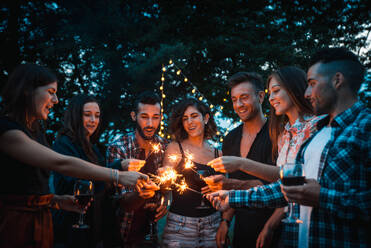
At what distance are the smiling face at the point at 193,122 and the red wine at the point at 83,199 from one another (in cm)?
175

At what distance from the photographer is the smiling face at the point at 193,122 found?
153 inches

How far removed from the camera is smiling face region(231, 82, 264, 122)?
367 centimetres

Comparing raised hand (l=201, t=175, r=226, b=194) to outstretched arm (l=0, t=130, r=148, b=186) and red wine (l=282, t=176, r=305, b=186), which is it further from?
outstretched arm (l=0, t=130, r=148, b=186)

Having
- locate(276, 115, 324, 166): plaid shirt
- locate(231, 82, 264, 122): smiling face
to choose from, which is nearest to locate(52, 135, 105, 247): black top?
locate(231, 82, 264, 122): smiling face

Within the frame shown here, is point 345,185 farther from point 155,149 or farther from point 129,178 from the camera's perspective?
point 155,149

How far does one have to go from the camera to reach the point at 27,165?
2.25m

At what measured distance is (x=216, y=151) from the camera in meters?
3.90

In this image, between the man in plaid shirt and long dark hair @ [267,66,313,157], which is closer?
long dark hair @ [267,66,313,157]

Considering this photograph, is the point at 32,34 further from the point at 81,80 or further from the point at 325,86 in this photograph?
the point at 325,86

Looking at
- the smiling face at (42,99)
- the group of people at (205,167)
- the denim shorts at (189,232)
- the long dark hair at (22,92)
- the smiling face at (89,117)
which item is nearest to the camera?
the group of people at (205,167)

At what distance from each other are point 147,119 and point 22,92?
1928mm

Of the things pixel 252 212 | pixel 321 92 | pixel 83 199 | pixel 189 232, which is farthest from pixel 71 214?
pixel 321 92

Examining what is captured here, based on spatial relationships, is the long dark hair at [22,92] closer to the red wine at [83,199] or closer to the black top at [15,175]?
the black top at [15,175]

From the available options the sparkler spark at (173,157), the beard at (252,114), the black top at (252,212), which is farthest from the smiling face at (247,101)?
the sparkler spark at (173,157)
